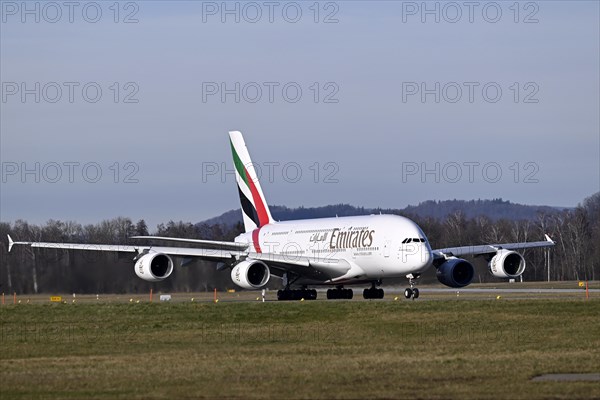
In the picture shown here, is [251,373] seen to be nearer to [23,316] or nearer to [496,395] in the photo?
[496,395]

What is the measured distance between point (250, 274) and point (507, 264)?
43.8ft

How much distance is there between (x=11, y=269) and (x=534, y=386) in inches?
1650

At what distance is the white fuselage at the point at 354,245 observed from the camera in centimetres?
5431

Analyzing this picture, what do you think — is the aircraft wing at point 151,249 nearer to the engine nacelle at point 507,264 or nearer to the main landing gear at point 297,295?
the main landing gear at point 297,295

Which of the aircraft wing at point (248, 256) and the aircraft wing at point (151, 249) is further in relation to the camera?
the aircraft wing at point (248, 256)

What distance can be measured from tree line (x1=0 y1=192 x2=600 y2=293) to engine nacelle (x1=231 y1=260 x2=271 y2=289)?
23.6 feet

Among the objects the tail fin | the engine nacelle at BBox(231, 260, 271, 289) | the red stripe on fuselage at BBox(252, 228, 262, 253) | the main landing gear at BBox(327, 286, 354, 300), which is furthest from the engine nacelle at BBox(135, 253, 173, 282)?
the tail fin

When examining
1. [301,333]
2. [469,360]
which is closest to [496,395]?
[469,360]

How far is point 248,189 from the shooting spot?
6856cm

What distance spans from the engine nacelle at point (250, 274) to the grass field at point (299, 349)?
890 centimetres

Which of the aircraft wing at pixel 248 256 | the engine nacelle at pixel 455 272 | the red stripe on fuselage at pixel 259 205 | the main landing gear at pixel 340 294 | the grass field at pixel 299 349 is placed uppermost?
the red stripe on fuselage at pixel 259 205

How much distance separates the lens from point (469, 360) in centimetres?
2744

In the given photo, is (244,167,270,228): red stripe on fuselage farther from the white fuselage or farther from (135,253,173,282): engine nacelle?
(135,253,173,282): engine nacelle

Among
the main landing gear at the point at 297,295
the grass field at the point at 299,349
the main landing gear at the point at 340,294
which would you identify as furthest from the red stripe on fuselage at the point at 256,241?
the grass field at the point at 299,349
